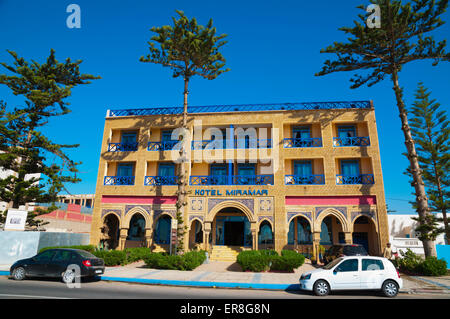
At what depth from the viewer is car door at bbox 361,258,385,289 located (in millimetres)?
9539

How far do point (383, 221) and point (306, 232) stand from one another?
525 cm

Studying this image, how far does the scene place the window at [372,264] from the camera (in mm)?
9715

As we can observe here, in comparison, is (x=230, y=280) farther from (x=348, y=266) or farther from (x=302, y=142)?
(x=302, y=142)

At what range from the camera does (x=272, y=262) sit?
48.1 feet

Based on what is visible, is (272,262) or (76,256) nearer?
(76,256)

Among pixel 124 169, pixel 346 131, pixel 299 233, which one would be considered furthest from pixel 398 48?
pixel 124 169

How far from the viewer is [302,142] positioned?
71.0 feet

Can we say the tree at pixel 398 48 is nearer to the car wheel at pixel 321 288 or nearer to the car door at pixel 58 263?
the car wheel at pixel 321 288

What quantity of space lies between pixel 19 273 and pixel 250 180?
1458cm

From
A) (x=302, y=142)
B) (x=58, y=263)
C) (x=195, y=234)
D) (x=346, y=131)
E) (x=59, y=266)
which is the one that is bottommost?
(x=59, y=266)
